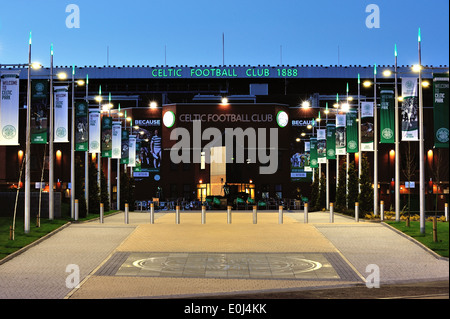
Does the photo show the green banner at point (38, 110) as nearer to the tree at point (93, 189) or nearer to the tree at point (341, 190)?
the tree at point (93, 189)

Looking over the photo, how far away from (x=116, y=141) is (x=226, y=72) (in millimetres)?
50514

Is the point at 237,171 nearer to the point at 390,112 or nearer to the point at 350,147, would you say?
the point at 350,147

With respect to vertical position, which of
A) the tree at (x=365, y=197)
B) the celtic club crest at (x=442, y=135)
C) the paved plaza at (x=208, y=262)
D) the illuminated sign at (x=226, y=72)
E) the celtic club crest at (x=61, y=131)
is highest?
the illuminated sign at (x=226, y=72)

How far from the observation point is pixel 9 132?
88.7ft

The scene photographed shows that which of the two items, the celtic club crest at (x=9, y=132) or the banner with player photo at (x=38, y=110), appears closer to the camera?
the celtic club crest at (x=9, y=132)

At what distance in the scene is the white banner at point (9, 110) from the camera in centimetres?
2695

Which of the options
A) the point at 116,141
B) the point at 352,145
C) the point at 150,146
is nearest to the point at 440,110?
the point at 352,145

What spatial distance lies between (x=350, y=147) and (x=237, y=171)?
3357 centimetres

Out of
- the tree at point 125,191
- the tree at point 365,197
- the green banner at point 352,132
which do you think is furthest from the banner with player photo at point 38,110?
the tree at point 125,191

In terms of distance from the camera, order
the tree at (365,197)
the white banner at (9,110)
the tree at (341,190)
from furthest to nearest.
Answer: the tree at (341,190), the tree at (365,197), the white banner at (9,110)

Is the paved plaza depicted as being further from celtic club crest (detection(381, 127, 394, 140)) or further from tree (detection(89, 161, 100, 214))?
tree (detection(89, 161, 100, 214))

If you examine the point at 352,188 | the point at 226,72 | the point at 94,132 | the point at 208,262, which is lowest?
the point at 208,262

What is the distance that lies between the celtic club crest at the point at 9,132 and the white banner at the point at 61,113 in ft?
16.8

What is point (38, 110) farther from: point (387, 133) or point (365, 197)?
point (365, 197)
